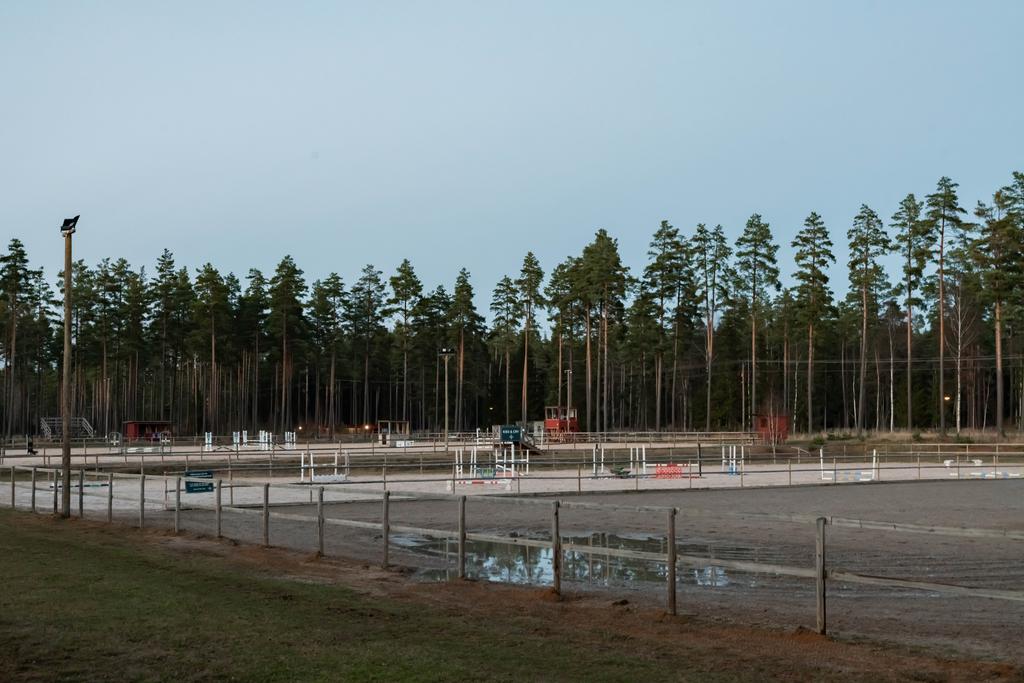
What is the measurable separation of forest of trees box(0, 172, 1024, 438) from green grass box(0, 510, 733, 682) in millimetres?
78873

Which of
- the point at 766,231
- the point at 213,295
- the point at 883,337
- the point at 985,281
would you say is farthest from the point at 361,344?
the point at 985,281

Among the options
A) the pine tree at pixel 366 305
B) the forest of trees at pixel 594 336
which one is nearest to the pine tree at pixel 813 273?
the forest of trees at pixel 594 336

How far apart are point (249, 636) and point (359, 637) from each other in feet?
3.36

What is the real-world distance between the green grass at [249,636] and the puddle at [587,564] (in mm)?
2733

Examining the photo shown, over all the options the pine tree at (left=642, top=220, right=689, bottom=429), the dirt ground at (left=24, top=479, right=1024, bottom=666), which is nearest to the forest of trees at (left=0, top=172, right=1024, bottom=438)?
the pine tree at (left=642, top=220, right=689, bottom=429)

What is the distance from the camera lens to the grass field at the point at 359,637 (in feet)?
27.6

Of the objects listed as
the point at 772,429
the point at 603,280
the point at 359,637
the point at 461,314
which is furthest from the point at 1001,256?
the point at 359,637

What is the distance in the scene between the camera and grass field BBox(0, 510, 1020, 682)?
841cm

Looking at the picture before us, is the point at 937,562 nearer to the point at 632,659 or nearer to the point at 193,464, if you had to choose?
the point at 632,659

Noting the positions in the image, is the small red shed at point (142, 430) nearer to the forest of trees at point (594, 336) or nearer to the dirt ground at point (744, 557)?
the forest of trees at point (594, 336)

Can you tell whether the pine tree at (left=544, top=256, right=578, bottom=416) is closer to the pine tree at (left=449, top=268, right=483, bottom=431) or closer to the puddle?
the pine tree at (left=449, top=268, right=483, bottom=431)

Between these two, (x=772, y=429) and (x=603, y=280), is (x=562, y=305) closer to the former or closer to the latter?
(x=603, y=280)

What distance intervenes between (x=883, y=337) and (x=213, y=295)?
3124 inches

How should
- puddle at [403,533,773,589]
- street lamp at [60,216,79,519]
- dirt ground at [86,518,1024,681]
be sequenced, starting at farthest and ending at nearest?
1. street lamp at [60,216,79,519]
2. puddle at [403,533,773,589]
3. dirt ground at [86,518,1024,681]
